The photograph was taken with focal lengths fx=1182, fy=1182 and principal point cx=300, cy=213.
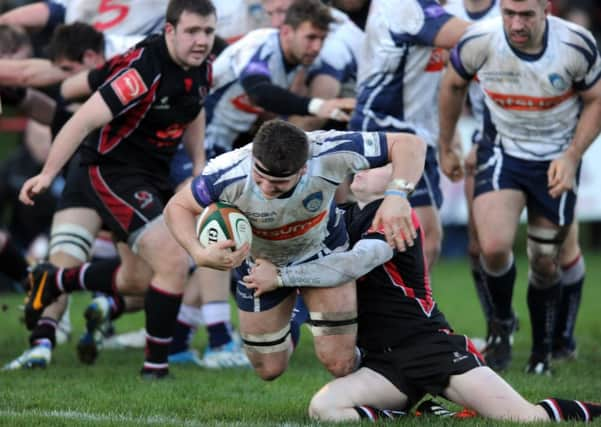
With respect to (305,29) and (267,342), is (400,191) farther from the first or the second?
(305,29)

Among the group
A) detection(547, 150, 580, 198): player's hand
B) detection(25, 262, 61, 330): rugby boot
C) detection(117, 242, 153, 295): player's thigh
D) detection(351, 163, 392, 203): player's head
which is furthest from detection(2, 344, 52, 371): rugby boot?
detection(547, 150, 580, 198): player's hand

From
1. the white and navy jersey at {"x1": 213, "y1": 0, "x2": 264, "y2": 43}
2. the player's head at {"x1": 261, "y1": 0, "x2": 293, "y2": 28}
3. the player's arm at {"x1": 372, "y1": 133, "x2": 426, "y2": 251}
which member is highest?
the player's arm at {"x1": 372, "y1": 133, "x2": 426, "y2": 251}

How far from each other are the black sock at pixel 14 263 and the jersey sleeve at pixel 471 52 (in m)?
3.77

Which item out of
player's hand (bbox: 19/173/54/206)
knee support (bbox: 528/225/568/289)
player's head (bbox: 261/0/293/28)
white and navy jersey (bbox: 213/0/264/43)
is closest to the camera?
player's hand (bbox: 19/173/54/206)

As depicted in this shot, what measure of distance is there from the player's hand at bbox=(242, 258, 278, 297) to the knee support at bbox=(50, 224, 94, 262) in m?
2.65

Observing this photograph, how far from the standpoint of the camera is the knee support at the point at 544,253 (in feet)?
24.8

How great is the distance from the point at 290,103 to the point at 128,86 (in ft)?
4.72

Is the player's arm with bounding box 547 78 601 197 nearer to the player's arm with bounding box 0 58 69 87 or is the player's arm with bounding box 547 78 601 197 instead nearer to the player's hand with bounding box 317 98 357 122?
the player's hand with bounding box 317 98 357 122

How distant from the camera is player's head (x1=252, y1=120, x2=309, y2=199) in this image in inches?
207

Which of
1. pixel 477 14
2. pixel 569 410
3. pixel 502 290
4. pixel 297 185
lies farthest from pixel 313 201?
pixel 477 14

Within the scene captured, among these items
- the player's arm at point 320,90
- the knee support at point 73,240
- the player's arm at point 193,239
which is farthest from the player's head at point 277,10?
the player's arm at point 193,239

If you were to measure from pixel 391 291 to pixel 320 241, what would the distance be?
44 cm

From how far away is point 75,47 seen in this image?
820cm

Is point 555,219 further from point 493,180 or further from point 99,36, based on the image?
point 99,36
